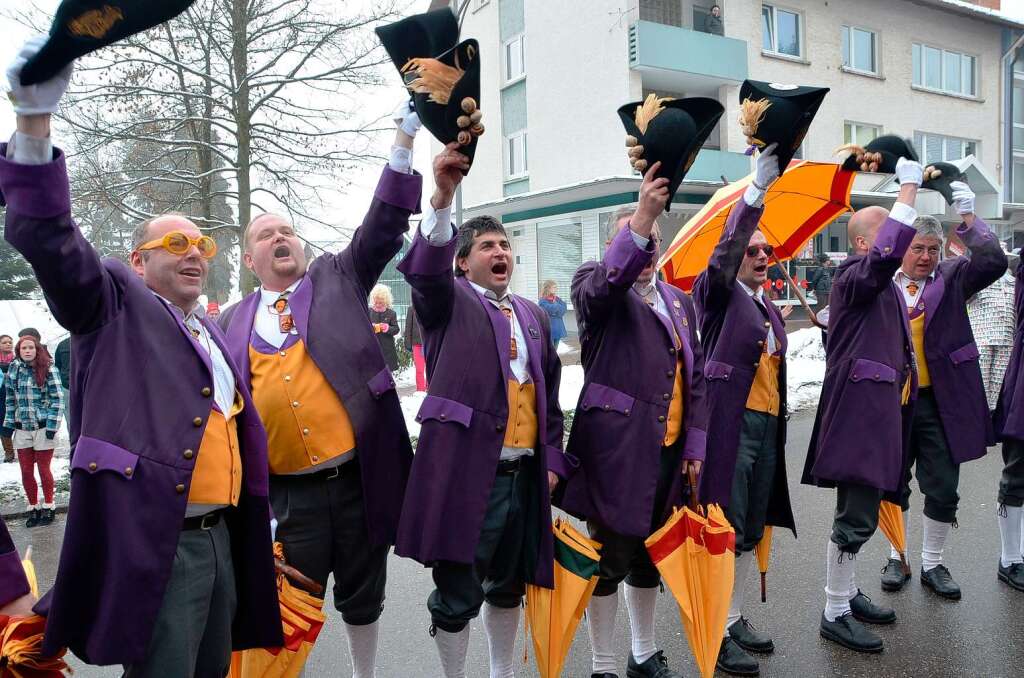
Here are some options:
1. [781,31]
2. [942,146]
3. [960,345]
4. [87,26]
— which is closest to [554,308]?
[960,345]

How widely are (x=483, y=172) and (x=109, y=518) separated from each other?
25.0m

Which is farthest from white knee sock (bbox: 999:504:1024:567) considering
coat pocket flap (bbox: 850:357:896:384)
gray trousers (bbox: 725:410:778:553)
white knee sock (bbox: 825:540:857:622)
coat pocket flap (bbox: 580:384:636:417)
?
coat pocket flap (bbox: 580:384:636:417)

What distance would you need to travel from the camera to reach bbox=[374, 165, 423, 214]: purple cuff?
10.2 ft

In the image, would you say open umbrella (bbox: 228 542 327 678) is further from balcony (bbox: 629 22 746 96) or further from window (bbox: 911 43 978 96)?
window (bbox: 911 43 978 96)

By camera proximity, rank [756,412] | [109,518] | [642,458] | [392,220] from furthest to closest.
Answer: [756,412]
[642,458]
[392,220]
[109,518]

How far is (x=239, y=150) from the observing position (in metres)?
14.0

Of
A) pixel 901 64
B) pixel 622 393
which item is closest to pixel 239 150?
pixel 622 393

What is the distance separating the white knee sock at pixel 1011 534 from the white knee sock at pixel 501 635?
3225 millimetres

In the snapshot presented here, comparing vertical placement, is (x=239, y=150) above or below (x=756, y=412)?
above

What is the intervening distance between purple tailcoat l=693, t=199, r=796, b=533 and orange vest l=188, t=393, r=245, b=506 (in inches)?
89.1

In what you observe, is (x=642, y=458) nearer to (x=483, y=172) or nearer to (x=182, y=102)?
(x=182, y=102)

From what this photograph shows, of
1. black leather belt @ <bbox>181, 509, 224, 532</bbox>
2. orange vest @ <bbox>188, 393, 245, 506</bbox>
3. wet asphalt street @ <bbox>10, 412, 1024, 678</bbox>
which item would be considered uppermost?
orange vest @ <bbox>188, 393, 245, 506</bbox>

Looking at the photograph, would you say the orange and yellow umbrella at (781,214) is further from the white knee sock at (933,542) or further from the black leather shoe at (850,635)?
the black leather shoe at (850,635)

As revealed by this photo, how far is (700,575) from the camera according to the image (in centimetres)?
335
